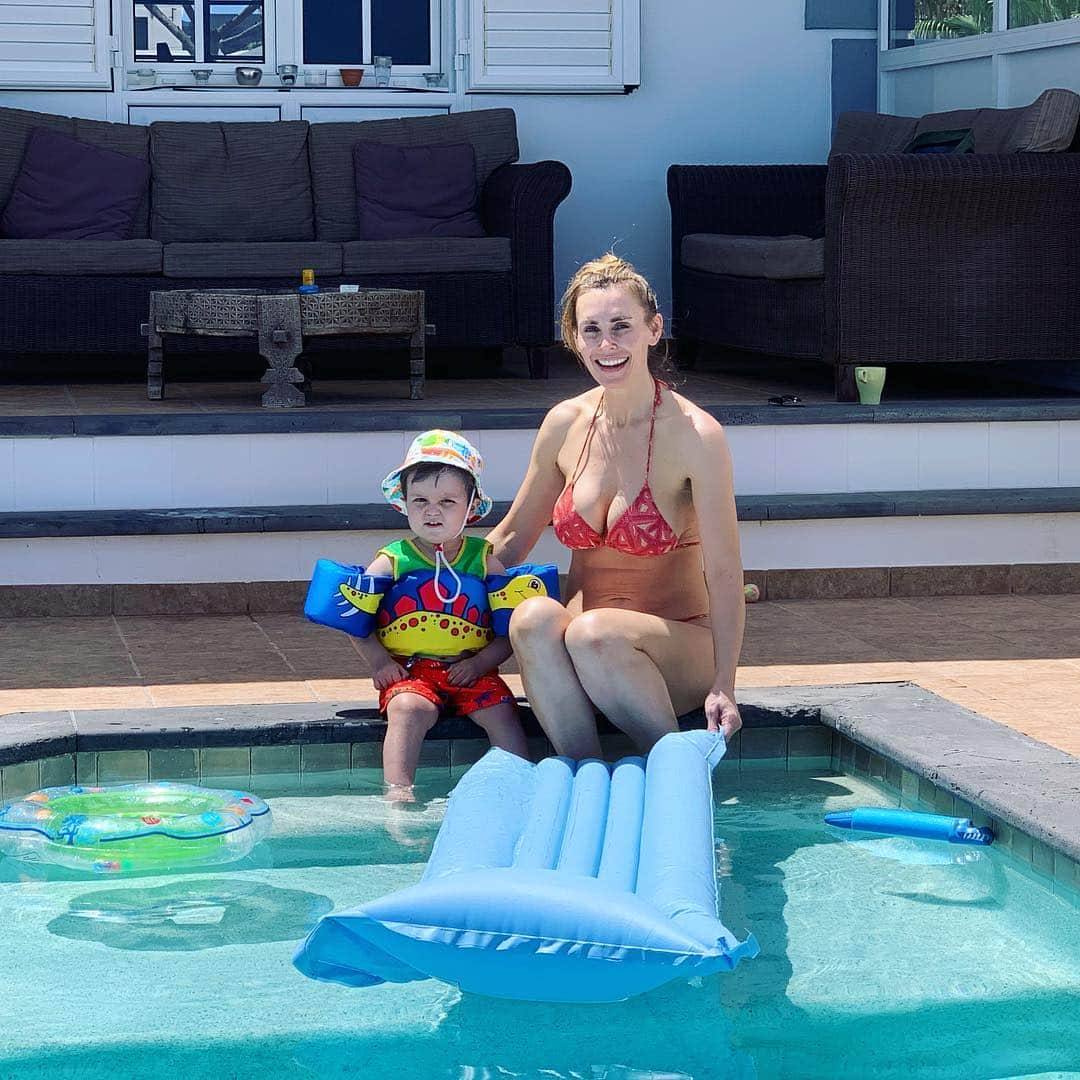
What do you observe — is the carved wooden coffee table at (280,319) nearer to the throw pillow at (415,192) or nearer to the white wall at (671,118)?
the throw pillow at (415,192)

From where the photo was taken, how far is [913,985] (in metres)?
2.37

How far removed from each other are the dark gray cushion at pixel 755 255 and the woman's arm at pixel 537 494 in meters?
2.46

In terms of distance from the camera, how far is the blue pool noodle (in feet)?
9.23

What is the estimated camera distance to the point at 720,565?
3.00m

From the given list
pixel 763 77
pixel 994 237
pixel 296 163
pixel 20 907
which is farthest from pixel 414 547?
pixel 763 77

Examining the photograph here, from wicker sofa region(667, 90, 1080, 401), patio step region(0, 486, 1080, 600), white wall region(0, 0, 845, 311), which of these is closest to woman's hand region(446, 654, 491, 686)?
patio step region(0, 486, 1080, 600)

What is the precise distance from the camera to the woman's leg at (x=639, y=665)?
3014mm

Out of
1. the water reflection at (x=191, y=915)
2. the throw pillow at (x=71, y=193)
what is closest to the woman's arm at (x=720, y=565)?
the water reflection at (x=191, y=915)

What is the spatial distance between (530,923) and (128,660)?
2.10m

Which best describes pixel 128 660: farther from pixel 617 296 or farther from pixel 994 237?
pixel 994 237

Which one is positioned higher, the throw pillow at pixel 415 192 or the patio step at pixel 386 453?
the throw pillow at pixel 415 192

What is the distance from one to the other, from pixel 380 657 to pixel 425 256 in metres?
3.40

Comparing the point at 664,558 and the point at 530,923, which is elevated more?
the point at 664,558

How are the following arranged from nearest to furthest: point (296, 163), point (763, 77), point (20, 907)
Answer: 1. point (20, 907)
2. point (296, 163)
3. point (763, 77)
